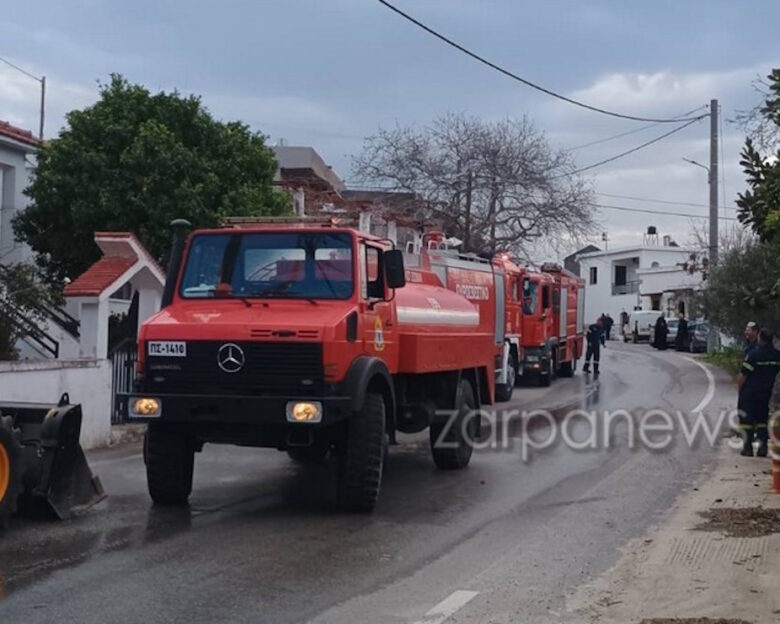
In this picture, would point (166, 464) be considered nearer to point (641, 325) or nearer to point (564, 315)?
point (564, 315)

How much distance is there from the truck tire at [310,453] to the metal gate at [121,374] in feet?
11.6

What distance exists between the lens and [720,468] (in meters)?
14.1

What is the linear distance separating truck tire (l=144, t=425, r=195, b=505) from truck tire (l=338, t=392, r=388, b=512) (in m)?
1.55

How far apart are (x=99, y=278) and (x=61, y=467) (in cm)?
703

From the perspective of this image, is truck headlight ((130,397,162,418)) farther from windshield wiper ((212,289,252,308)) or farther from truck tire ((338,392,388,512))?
truck tire ((338,392,388,512))

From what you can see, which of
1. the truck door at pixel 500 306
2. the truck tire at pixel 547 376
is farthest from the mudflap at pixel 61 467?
the truck tire at pixel 547 376

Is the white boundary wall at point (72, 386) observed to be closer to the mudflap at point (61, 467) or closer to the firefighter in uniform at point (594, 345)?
the mudflap at point (61, 467)

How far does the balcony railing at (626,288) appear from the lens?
261 feet

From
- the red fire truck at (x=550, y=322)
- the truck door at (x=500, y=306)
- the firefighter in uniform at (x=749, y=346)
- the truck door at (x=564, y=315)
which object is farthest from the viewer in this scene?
the truck door at (x=564, y=315)

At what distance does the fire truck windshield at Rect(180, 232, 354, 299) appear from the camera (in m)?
10.7

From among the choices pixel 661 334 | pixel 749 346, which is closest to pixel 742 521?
pixel 749 346

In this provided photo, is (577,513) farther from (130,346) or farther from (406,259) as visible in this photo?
(130,346)

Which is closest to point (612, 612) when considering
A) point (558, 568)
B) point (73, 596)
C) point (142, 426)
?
point (558, 568)

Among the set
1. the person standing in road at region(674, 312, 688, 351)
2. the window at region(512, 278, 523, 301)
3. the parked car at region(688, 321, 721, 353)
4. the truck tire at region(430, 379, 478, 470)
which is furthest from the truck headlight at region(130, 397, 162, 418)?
the person standing in road at region(674, 312, 688, 351)
